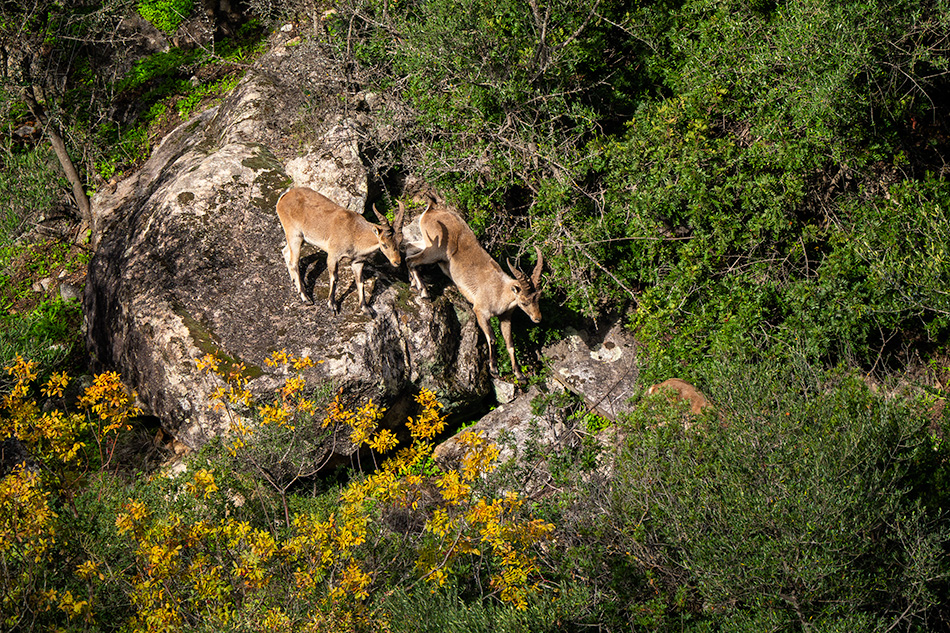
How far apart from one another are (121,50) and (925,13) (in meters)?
13.2

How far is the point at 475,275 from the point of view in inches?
374

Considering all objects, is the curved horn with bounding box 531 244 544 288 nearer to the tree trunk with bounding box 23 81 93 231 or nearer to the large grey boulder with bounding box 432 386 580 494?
the large grey boulder with bounding box 432 386 580 494

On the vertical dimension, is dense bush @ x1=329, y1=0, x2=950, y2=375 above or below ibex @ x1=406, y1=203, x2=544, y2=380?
above

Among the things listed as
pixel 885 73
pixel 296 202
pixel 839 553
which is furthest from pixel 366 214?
pixel 839 553

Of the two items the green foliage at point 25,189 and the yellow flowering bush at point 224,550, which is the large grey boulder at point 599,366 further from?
the green foliage at point 25,189

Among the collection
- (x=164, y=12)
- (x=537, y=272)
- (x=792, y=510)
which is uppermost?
(x=792, y=510)

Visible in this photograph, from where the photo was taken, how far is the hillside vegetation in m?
5.28

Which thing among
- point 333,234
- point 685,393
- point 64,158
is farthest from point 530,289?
point 64,158

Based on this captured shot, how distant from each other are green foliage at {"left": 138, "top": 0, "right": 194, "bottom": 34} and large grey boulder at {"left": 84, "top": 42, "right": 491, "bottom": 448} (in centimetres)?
518

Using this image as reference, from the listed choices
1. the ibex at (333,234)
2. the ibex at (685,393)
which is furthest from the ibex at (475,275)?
the ibex at (685,393)

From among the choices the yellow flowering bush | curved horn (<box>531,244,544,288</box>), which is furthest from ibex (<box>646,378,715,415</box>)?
the yellow flowering bush

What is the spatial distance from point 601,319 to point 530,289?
143 centimetres

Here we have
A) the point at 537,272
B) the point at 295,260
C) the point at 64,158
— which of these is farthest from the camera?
the point at 64,158

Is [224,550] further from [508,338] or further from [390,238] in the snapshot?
[508,338]
